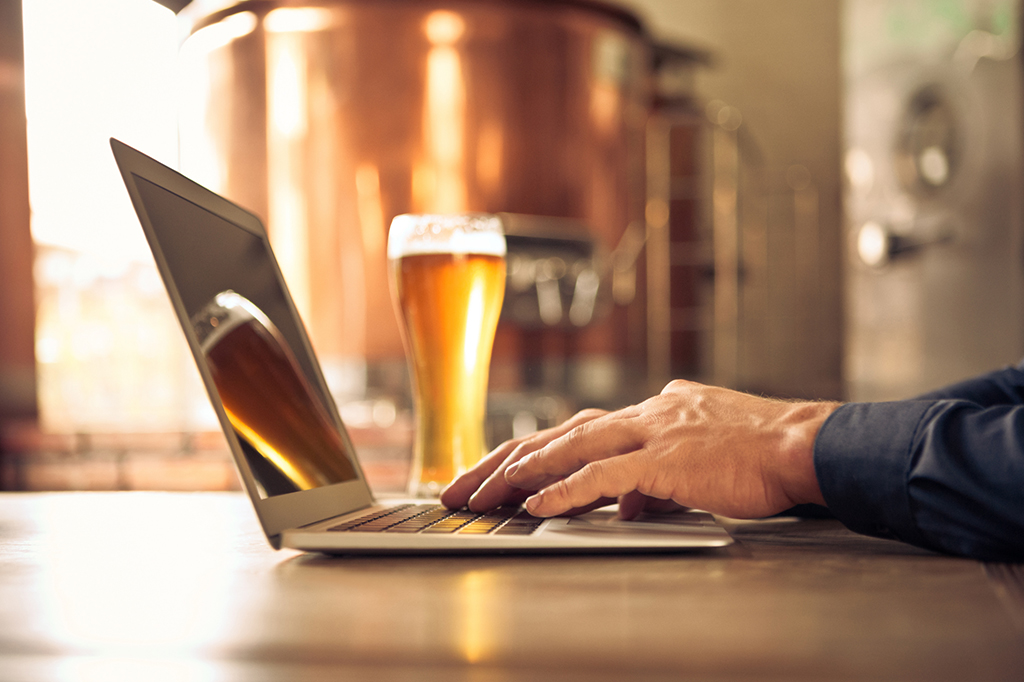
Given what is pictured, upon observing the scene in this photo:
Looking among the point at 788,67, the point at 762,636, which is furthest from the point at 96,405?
the point at 788,67

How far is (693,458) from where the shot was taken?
444mm

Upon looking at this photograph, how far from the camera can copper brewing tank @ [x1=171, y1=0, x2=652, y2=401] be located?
2766 mm

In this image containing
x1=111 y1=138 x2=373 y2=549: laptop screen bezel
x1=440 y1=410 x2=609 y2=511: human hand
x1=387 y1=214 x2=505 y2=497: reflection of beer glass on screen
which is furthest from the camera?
x1=387 y1=214 x2=505 y2=497: reflection of beer glass on screen

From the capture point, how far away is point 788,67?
4672 mm

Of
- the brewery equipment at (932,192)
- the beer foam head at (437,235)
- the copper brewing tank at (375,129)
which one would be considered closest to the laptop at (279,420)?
the beer foam head at (437,235)

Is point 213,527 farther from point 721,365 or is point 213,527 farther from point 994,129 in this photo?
point 721,365

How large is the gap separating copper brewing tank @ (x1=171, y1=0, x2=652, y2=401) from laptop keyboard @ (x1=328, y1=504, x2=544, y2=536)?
91.0 inches

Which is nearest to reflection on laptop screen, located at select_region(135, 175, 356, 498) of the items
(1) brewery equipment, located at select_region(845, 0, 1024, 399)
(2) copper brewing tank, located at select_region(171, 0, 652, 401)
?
(1) brewery equipment, located at select_region(845, 0, 1024, 399)

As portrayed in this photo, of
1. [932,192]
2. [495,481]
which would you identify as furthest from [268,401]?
[932,192]

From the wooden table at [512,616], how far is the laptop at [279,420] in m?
0.01

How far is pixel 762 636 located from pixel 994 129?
1950mm

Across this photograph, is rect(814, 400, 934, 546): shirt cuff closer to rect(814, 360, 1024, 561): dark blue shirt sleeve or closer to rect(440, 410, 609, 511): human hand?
rect(814, 360, 1024, 561): dark blue shirt sleeve

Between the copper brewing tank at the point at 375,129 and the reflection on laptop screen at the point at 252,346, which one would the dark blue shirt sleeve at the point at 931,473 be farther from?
the copper brewing tank at the point at 375,129

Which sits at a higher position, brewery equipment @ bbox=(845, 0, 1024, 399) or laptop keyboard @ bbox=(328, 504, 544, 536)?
brewery equipment @ bbox=(845, 0, 1024, 399)
